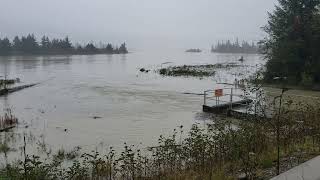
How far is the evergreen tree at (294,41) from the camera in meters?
31.4

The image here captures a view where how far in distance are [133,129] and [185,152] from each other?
7.66 meters

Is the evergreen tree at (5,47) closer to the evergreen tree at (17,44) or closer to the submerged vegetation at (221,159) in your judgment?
the evergreen tree at (17,44)

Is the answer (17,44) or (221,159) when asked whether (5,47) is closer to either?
(17,44)

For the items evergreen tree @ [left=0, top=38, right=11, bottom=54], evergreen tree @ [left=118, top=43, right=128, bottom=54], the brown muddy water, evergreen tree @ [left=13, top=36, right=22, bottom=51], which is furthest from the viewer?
evergreen tree @ [left=118, top=43, right=128, bottom=54]

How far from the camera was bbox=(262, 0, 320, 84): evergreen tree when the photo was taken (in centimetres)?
3141

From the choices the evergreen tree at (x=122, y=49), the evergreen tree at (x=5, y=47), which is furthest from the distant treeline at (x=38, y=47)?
the evergreen tree at (x=122, y=49)

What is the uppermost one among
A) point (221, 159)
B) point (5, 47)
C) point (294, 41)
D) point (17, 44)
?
point (17, 44)

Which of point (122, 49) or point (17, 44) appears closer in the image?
point (17, 44)

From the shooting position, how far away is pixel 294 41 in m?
31.6

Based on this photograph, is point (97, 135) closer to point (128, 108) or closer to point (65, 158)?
point (65, 158)

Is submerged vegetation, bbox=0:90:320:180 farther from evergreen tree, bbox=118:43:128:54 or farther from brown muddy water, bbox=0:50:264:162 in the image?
evergreen tree, bbox=118:43:128:54

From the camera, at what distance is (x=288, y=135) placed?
9.41 m

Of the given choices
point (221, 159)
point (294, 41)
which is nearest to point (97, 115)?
point (221, 159)

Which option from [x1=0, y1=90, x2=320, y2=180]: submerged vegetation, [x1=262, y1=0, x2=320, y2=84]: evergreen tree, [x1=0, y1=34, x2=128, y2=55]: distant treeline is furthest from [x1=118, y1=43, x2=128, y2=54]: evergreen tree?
[x1=0, y1=90, x2=320, y2=180]: submerged vegetation
